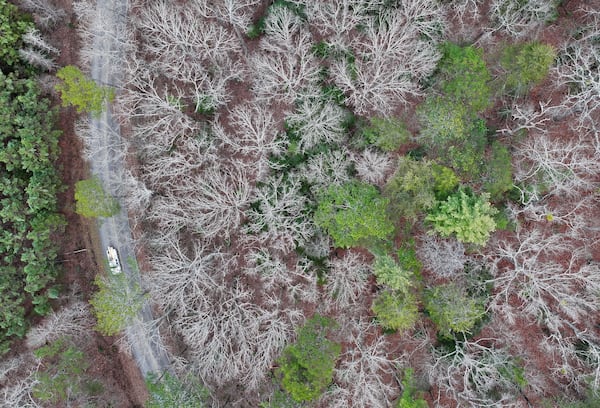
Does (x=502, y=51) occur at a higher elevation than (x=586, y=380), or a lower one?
higher

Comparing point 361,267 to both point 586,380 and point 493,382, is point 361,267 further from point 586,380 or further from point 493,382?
point 586,380

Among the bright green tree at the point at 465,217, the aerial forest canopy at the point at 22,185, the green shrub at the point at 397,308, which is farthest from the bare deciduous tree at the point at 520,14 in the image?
the aerial forest canopy at the point at 22,185

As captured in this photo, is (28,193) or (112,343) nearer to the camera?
(28,193)

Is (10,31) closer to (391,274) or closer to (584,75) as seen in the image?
(391,274)

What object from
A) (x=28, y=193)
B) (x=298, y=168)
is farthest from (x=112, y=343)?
(x=298, y=168)

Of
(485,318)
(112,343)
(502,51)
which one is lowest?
(112,343)

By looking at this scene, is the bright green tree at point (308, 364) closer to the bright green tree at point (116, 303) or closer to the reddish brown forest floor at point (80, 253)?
the bright green tree at point (116, 303)

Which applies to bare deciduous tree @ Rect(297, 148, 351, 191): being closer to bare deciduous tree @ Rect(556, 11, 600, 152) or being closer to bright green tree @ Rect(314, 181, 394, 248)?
bright green tree @ Rect(314, 181, 394, 248)
